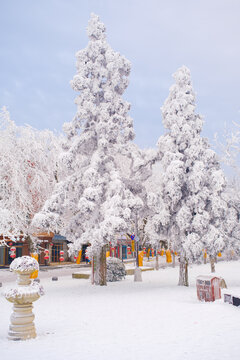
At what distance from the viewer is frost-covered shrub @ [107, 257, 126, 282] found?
74.7 ft

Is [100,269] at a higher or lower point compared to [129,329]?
higher

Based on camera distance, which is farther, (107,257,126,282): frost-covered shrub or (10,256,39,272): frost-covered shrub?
(107,257,126,282): frost-covered shrub

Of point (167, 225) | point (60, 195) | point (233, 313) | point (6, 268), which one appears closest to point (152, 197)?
point (167, 225)

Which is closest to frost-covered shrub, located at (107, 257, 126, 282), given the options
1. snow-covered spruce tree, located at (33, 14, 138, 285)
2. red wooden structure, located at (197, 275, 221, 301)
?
snow-covered spruce tree, located at (33, 14, 138, 285)

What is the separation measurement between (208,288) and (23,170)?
611 inches

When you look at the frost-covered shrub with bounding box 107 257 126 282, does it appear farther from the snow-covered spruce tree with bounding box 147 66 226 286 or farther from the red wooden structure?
the red wooden structure

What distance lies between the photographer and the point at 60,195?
62.5ft

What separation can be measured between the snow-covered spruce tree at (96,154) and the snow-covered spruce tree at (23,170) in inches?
138

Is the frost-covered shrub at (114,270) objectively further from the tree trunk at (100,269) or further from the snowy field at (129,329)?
the snowy field at (129,329)

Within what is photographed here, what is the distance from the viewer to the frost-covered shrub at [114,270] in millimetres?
22781

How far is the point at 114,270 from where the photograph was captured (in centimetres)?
2302

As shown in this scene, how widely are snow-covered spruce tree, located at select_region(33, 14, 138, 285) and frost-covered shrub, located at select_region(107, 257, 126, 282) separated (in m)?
2.31

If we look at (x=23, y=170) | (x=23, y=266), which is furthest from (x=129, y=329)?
(x=23, y=170)

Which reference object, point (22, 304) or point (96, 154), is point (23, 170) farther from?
point (22, 304)
